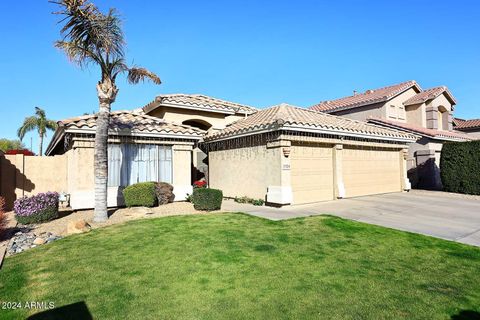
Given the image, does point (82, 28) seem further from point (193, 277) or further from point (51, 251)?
point (193, 277)

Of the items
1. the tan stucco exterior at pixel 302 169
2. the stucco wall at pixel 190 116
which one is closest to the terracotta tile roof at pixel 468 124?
the tan stucco exterior at pixel 302 169

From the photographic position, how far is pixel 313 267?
605 cm

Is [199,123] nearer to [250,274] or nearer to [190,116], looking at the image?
[190,116]

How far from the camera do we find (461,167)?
18.0m

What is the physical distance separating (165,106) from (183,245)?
12.1 m

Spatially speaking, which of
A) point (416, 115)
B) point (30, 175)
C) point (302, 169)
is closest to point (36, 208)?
point (30, 175)

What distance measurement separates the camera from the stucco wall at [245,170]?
13.0 metres

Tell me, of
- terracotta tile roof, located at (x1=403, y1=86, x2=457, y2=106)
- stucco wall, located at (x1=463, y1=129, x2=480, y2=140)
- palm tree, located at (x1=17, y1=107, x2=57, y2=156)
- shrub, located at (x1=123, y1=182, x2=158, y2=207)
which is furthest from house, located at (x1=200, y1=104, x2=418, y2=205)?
palm tree, located at (x1=17, y1=107, x2=57, y2=156)

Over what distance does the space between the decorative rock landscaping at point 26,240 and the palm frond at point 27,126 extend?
115 feet

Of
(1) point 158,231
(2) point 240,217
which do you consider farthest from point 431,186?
(1) point 158,231

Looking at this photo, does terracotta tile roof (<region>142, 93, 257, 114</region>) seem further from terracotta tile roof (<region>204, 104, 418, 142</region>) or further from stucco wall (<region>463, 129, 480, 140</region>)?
stucco wall (<region>463, 129, 480, 140</region>)

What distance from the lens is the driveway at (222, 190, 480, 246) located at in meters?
9.15

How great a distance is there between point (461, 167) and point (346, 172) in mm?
7979

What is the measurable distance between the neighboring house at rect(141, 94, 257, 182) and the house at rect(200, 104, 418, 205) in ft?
4.36
